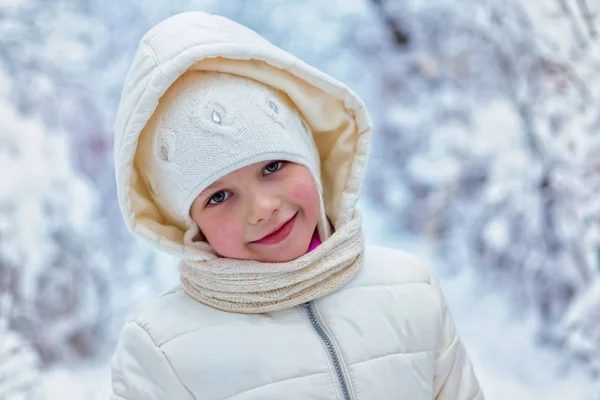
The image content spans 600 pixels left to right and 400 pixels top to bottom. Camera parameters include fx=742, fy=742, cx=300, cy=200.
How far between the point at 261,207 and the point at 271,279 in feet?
0.37

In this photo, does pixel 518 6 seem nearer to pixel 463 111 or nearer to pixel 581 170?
pixel 463 111

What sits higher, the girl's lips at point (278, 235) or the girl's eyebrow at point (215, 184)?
the girl's eyebrow at point (215, 184)

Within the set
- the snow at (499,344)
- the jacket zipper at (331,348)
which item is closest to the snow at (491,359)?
the snow at (499,344)

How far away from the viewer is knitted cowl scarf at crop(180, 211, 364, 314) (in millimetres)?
995

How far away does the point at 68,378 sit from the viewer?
175cm

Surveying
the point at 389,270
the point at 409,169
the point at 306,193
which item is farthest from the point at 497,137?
the point at 306,193

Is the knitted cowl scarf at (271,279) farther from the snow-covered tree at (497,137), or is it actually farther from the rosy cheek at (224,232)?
the snow-covered tree at (497,137)

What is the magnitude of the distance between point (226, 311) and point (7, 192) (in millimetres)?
1017

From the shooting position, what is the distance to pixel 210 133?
3.08ft

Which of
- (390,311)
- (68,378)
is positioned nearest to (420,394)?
(390,311)

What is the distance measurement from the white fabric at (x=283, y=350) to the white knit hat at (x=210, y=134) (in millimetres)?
161

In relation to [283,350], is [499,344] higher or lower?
lower

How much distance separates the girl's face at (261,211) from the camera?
96 centimetres

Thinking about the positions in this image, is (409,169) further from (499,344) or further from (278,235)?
(278,235)
